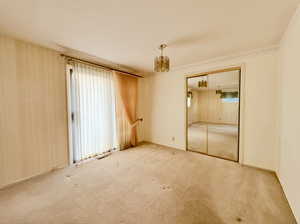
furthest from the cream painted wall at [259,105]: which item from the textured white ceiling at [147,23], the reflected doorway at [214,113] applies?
the textured white ceiling at [147,23]

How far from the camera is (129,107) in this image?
3705 mm

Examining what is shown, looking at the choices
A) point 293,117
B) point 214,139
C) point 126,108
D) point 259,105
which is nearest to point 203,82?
point 259,105

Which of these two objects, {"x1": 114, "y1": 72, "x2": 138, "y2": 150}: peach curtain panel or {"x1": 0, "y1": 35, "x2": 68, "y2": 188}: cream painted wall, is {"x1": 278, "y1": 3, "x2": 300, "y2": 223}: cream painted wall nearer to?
{"x1": 114, "y1": 72, "x2": 138, "y2": 150}: peach curtain panel

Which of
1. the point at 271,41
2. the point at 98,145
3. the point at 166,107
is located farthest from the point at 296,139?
the point at 98,145

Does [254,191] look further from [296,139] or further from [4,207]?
[4,207]

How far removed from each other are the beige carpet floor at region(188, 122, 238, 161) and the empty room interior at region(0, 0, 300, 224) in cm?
3

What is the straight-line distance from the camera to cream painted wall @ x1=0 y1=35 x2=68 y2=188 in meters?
1.91

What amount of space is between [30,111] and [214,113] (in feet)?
13.2

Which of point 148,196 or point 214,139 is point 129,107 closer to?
point 148,196

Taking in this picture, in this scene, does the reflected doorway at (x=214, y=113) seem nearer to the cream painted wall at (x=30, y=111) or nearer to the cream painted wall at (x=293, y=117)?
the cream painted wall at (x=293, y=117)

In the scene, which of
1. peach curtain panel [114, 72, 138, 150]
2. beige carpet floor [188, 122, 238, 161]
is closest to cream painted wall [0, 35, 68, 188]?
peach curtain panel [114, 72, 138, 150]

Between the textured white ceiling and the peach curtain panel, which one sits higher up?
the textured white ceiling

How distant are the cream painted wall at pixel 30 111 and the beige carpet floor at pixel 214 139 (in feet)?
10.2

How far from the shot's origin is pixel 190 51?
2.48 metres
